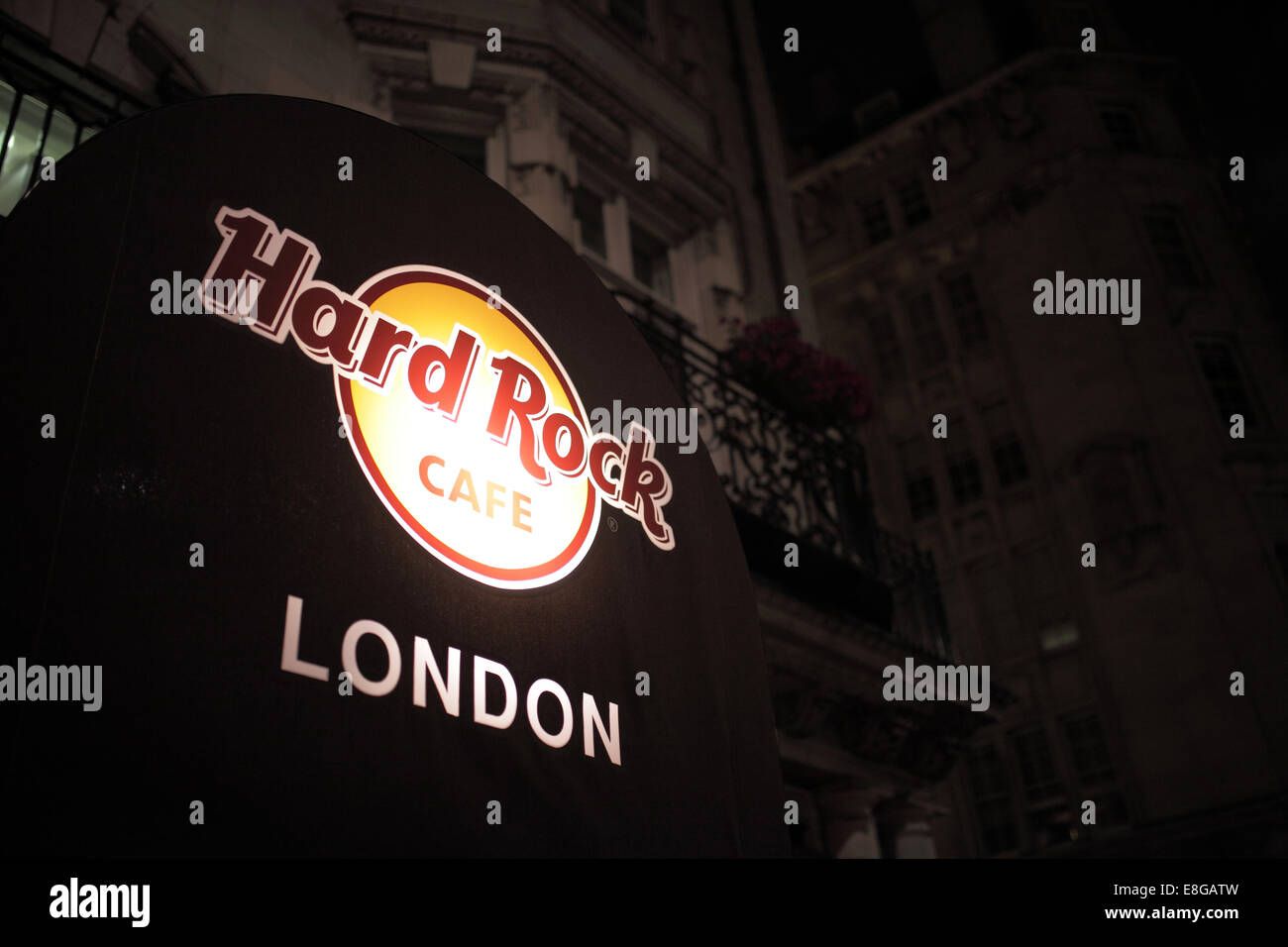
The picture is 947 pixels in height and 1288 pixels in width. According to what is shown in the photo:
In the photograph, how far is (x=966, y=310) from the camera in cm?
2533

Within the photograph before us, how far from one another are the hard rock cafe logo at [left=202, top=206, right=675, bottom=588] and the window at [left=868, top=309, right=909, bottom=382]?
2204 centimetres

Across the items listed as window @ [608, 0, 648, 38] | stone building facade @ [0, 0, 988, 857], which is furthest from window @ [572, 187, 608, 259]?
window @ [608, 0, 648, 38]

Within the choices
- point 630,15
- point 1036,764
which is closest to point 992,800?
point 1036,764

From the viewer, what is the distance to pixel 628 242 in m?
9.23

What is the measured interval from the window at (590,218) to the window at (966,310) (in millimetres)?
17112

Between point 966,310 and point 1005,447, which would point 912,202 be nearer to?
point 966,310

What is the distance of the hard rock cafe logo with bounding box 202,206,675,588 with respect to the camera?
12.0 ft

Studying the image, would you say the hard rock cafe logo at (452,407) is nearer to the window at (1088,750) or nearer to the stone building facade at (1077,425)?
the stone building facade at (1077,425)

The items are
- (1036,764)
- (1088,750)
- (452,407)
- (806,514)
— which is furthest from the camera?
(1036,764)

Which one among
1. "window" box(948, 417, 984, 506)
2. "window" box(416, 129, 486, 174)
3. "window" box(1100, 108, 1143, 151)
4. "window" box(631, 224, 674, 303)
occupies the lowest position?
"window" box(631, 224, 674, 303)

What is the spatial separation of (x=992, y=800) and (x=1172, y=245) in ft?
39.8

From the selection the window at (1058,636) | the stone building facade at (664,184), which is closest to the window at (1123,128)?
the window at (1058,636)

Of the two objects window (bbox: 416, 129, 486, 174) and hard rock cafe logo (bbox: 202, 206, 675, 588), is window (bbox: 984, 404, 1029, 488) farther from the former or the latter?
hard rock cafe logo (bbox: 202, 206, 675, 588)
